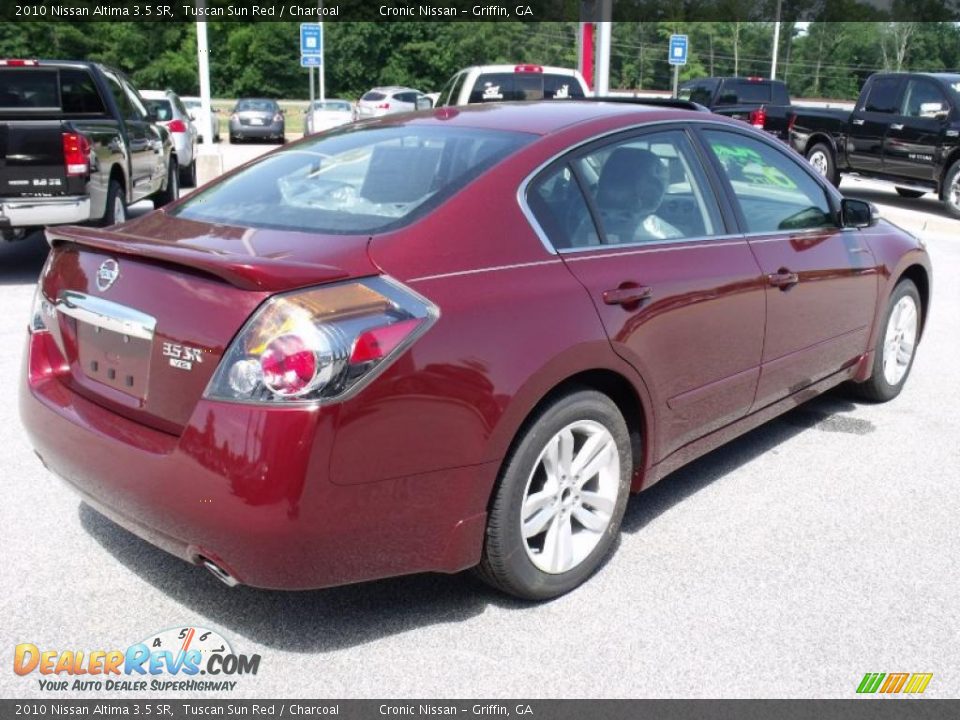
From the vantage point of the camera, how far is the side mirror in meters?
4.98

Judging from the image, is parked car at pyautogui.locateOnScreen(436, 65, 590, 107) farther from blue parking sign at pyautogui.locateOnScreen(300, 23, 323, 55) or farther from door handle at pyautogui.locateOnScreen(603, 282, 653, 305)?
blue parking sign at pyautogui.locateOnScreen(300, 23, 323, 55)

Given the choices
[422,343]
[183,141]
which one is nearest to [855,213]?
[422,343]

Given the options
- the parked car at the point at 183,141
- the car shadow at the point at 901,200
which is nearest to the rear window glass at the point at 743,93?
the car shadow at the point at 901,200

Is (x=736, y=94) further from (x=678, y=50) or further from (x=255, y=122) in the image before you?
(x=255, y=122)

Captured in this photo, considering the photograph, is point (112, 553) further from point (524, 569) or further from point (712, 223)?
point (712, 223)

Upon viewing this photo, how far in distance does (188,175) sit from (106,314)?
14.8 metres

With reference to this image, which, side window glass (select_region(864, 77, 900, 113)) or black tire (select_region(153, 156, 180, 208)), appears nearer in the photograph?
black tire (select_region(153, 156, 180, 208))

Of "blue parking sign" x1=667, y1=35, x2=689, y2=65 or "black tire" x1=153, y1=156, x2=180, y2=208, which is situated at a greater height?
"blue parking sign" x1=667, y1=35, x2=689, y2=65

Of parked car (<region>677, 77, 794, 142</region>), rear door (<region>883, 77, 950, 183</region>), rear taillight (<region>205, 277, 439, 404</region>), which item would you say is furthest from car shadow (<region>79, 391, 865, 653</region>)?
parked car (<region>677, 77, 794, 142</region>)

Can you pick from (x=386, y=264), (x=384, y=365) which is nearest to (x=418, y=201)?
(x=386, y=264)

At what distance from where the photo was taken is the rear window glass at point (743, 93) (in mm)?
22609

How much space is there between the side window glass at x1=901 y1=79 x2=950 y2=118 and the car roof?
1215 cm

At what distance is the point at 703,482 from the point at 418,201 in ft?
6.80

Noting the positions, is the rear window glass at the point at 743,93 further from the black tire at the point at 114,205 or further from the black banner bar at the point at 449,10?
the black banner bar at the point at 449,10
